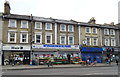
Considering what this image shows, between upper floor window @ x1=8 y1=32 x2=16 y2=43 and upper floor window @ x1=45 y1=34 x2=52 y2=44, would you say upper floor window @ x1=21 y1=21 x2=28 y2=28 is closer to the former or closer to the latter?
upper floor window @ x1=8 y1=32 x2=16 y2=43

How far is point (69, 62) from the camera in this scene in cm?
3073

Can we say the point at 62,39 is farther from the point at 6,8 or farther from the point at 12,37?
the point at 6,8

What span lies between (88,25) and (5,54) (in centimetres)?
1698

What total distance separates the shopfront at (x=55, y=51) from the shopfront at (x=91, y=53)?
3.79 feet

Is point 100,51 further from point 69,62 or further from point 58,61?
point 58,61

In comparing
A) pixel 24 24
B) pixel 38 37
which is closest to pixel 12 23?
pixel 24 24

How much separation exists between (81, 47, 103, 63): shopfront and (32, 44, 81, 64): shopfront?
1156mm

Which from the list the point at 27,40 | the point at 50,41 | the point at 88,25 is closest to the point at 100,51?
the point at 88,25

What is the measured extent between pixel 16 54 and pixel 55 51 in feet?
22.5

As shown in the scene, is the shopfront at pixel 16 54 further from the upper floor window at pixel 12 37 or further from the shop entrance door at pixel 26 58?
the upper floor window at pixel 12 37

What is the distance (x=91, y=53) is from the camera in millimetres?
32750

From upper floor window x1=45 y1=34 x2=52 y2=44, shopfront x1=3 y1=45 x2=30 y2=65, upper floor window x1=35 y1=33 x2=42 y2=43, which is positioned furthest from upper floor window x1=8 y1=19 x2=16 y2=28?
upper floor window x1=45 y1=34 x2=52 y2=44

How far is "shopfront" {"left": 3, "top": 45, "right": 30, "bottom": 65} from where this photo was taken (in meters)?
26.2

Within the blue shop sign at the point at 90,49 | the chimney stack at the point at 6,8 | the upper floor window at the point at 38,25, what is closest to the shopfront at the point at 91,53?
the blue shop sign at the point at 90,49
